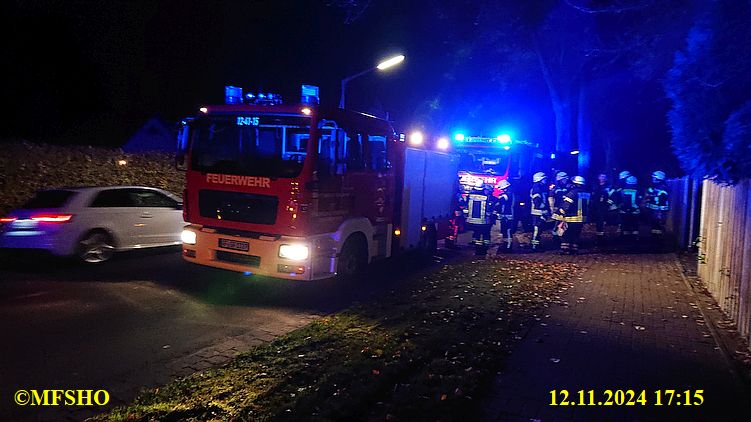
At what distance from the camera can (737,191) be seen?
7.48m

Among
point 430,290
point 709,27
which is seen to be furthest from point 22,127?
point 709,27

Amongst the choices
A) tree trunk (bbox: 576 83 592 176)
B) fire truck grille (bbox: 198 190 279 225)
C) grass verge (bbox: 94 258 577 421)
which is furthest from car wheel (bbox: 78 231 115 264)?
tree trunk (bbox: 576 83 592 176)

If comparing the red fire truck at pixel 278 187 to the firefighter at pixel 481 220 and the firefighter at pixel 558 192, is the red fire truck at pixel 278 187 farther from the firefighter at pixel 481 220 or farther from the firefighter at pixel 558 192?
the firefighter at pixel 558 192

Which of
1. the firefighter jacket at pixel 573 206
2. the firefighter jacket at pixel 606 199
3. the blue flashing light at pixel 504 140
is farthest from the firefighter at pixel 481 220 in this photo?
the blue flashing light at pixel 504 140

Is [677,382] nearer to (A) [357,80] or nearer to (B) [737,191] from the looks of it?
(B) [737,191]

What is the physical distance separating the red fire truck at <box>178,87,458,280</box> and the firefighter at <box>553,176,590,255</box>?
5766 millimetres

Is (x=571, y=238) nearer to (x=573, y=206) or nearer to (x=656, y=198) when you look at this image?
(x=573, y=206)

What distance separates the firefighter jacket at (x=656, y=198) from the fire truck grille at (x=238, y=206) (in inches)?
438

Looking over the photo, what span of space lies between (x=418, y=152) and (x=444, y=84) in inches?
756

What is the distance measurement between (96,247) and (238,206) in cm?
354

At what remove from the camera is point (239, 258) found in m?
8.16

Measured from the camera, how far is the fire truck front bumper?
7.86m

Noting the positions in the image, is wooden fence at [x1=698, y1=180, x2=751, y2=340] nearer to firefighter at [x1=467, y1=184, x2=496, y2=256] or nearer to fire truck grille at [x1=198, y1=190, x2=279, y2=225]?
firefighter at [x1=467, y1=184, x2=496, y2=256]

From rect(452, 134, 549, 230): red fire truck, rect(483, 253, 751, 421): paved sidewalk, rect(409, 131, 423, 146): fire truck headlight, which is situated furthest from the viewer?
rect(452, 134, 549, 230): red fire truck
